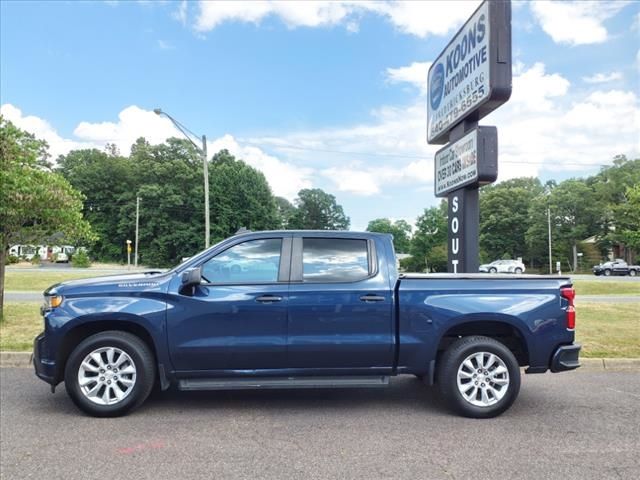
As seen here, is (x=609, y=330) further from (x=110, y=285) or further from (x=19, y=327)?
(x=19, y=327)

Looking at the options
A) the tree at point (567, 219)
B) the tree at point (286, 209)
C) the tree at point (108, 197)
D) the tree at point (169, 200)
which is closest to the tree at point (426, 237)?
the tree at point (567, 219)

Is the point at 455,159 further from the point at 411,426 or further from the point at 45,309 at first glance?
the point at 45,309

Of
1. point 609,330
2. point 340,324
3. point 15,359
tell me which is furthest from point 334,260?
point 609,330

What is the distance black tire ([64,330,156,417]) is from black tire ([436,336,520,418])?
290 centimetres

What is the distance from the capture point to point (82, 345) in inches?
184

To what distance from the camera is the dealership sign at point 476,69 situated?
7414mm

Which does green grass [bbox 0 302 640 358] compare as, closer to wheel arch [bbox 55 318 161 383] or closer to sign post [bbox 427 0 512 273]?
sign post [bbox 427 0 512 273]

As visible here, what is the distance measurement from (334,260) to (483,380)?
191 centimetres

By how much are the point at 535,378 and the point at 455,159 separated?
157 inches

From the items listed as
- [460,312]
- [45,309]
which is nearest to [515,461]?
[460,312]

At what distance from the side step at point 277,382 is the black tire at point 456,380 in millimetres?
607

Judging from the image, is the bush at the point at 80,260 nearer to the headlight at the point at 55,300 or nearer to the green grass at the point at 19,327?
the green grass at the point at 19,327

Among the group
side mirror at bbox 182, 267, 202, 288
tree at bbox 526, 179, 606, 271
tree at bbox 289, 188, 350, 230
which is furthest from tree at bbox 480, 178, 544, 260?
side mirror at bbox 182, 267, 202, 288

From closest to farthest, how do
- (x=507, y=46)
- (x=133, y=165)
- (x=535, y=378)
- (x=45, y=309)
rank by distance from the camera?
1. (x=45, y=309)
2. (x=535, y=378)
3. (x=507, y=46)
4. (x=133, y=165)
